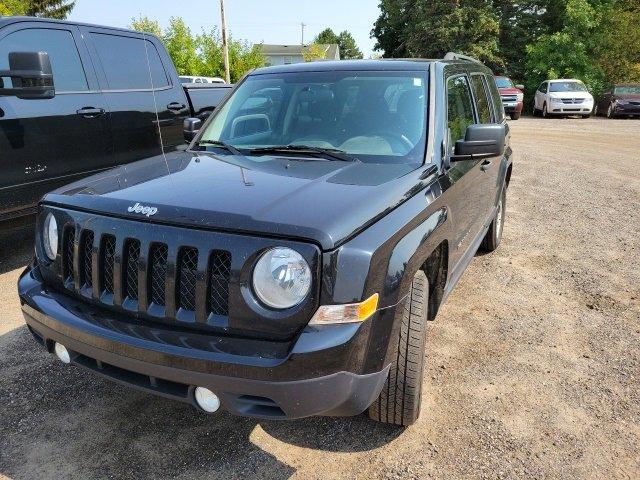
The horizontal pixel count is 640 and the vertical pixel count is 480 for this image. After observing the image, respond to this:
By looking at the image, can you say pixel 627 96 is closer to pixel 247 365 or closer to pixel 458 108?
pixel 458 108

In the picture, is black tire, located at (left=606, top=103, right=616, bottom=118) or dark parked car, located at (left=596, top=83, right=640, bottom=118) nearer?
dark parked car, located at (left=596, top=83, right=640, bottom=118)

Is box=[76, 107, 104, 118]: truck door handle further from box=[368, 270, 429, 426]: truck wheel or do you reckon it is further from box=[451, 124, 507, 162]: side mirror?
box=[368, 270, 429, 426]: truck wheel

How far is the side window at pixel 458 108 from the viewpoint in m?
3.15

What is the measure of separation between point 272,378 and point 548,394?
1810 mm

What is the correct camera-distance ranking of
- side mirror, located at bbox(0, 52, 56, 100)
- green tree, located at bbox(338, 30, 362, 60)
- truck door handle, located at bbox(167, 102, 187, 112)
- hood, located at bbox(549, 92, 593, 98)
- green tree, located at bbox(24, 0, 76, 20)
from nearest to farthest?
side mirror, located at bbox(0, 52, 56, 100)
truck door handle, located at bbox(167, 102, 187, 112)
hood, located at bbox(549, 92, 593, 98)
green tree, located at bbox(24, 0, 76, 20)
green tree, located at bbox(338, 30, 362, 60)

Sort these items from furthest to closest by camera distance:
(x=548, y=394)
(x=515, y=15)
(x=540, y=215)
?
(x=515, y=15), (x=540, y=215), (x=548, y=394)

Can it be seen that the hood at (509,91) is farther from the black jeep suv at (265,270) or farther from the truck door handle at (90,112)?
the black jeep suv at (265,270)

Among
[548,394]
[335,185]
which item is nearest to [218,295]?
[335,185]

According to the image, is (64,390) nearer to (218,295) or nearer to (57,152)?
(218,295)

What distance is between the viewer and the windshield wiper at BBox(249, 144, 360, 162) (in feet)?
9.29

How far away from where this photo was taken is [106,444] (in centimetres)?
246

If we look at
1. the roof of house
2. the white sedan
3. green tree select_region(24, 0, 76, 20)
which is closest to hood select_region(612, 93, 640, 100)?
the white sedan

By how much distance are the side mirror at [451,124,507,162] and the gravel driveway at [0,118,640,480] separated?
1275 millimetres

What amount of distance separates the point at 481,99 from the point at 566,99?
20376mm
